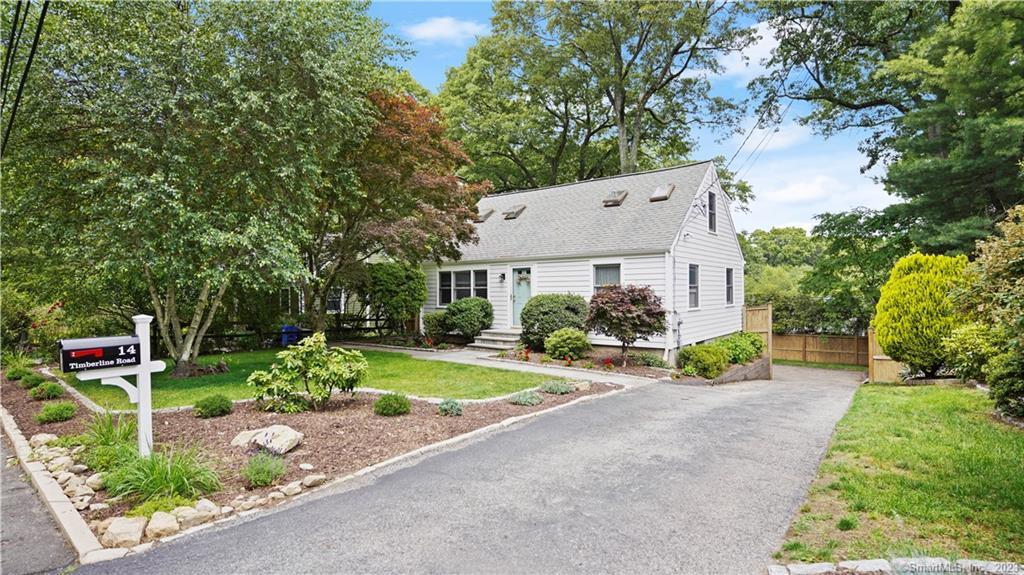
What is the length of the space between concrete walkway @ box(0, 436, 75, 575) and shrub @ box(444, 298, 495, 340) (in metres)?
11.4

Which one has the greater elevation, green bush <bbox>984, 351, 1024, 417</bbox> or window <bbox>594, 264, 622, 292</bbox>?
window <bbox>594, 264, 622, 292</bbox>

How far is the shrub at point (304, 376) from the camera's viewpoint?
6.84m

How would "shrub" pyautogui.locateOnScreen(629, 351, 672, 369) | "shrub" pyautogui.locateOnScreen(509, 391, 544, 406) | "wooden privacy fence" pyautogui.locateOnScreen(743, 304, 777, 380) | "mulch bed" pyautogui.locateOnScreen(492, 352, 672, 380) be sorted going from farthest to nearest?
"wooden privacy fence" pyautogui.locateOnScreen(743, 304, 777, 380) < "shrub" pyautogui.locateOnScreen(629, 351, 672, 369) < "mulch bed" pyautogui.locateOnScreen(492, 352, 672, 380) < "shrub" pyautogui.locateOnScreen(509, 391, 544, 406)

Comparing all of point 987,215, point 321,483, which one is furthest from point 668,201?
point 321,483

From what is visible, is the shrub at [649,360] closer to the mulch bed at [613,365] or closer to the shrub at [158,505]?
the mulch bed at [613,365]

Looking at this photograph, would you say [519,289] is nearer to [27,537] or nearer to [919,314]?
[919,314]

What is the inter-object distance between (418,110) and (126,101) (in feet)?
22.3

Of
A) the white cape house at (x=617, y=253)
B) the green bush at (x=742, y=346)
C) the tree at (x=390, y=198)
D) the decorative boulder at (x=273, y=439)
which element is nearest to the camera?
the decorative boulder at (x=273, y=439)

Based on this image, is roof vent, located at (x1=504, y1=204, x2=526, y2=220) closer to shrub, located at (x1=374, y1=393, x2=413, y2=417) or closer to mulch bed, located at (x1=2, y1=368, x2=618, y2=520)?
mulch bed, located at (x1=2, y1=368, x2=618, y2=520)

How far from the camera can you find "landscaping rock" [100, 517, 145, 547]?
3463 mm

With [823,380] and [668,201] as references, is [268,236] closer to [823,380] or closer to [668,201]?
[668,201]

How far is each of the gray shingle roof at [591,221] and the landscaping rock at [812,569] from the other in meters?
10.3

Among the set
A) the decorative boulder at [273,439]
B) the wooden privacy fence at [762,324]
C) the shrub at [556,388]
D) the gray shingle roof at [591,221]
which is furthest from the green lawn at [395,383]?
the wooden privacy fence at [762,324]

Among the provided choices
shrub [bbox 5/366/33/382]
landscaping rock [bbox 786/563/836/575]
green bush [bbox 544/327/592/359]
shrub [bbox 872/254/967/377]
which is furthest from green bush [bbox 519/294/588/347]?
shrub [bbox 5/366/33/382]
